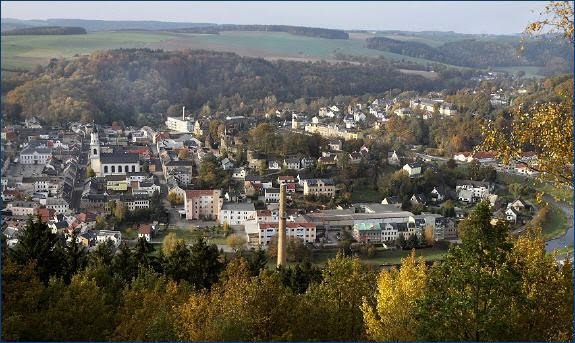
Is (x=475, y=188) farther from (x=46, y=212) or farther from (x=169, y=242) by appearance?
(x=46, y=212)

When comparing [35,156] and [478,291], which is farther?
[35,156]

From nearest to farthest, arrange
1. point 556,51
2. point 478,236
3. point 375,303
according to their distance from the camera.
A: 1. point 478,236
2. point 375,303
3. point 556,51

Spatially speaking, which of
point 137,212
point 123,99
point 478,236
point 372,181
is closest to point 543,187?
point 372,181

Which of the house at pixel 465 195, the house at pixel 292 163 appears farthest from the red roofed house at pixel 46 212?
the house at pixel 465 195

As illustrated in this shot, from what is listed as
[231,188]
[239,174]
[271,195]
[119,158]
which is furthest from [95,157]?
[271,195]

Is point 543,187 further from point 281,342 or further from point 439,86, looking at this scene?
point 439,86

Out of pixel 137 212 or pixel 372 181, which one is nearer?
pixel 137 212

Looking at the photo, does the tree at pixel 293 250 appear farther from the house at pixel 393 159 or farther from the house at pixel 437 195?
the house at pixel 393 159

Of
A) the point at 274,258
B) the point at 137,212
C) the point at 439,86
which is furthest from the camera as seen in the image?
the point at 439,86
